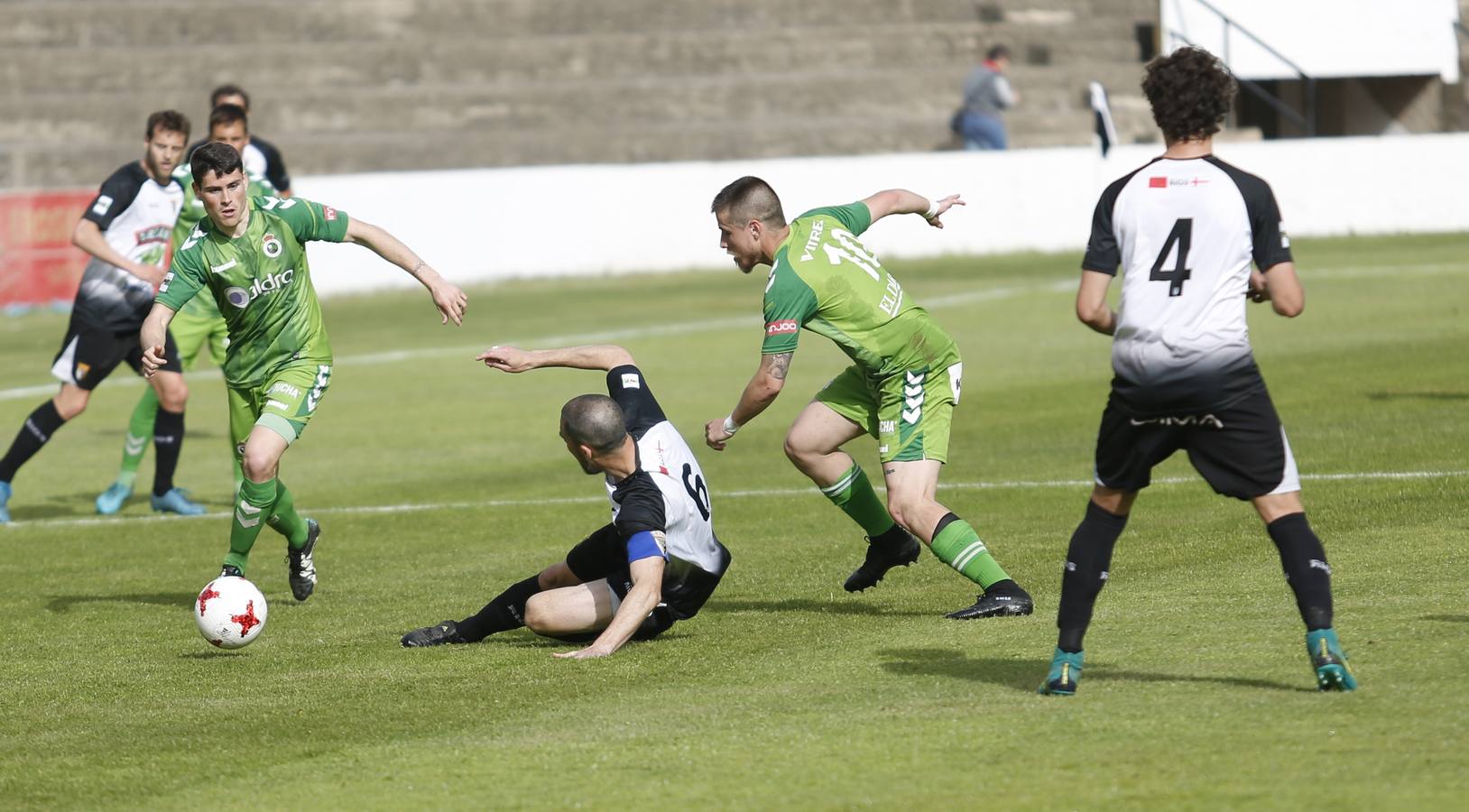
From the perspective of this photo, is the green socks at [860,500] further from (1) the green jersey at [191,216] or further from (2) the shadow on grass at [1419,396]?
(2) the shadow on grass at [1419,396]

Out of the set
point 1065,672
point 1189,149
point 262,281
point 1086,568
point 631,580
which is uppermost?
point 1189,149

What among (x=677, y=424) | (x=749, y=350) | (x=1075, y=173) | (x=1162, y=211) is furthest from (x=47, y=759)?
(x=1075, y=173)

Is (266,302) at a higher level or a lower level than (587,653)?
higher

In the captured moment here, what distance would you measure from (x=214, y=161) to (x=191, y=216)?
420 centimetres

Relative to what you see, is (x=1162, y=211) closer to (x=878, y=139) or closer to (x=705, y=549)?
(x=705, y=549)

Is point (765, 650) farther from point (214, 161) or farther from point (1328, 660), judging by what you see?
point (214, 161)

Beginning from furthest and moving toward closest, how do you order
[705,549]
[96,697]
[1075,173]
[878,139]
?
[878,139] → [1075,173] → [705,549] → [96,697]

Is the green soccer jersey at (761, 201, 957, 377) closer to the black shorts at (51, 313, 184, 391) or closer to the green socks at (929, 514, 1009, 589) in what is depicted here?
the green socks at (929, 514, 1009, 589)

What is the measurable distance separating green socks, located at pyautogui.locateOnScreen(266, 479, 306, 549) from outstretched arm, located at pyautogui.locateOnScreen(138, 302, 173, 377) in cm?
83

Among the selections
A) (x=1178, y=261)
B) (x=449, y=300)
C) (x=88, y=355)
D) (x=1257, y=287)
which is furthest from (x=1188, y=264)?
(x=88, y=355)

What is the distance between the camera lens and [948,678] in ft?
21.0

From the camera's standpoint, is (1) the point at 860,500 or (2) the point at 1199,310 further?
(1) the point at 860,500

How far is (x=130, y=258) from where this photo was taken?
463 inches

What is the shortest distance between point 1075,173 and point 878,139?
164 inches
